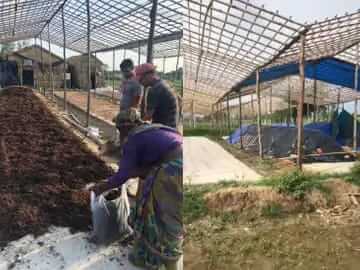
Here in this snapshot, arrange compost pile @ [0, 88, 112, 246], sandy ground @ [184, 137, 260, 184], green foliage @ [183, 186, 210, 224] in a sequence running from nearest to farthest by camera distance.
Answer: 1. compost pile @ [0, 88, 112, 246]
2. green foliage @ [183, 186, 210, 224]
3. sandy ground @ [184, 137, 260, 184]

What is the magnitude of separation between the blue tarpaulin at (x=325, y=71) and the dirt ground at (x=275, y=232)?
7.94 ft

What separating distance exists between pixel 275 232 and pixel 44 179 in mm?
1424

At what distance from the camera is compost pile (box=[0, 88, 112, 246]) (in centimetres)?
172

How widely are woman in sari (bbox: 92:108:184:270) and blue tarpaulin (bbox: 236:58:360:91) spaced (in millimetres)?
3766

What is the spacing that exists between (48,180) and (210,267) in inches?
40.1

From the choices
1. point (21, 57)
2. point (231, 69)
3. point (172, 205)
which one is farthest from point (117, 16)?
point (21, 57)

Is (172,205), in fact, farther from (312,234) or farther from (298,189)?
(298,189)

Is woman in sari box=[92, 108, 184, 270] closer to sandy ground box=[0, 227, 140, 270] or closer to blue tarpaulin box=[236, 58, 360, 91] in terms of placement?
sandy ground box=[0, 227, 140, 270]

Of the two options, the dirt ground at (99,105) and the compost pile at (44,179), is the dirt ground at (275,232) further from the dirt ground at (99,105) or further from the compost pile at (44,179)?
the dirt ground at (99,105)

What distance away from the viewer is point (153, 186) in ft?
4.61

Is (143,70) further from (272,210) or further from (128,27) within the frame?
(272,210)

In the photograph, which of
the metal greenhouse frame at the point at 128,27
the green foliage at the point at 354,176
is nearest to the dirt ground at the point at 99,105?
the metal greenhouse frame at the point at 128,27

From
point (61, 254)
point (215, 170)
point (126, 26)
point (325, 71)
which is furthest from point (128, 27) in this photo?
point (325, 71)

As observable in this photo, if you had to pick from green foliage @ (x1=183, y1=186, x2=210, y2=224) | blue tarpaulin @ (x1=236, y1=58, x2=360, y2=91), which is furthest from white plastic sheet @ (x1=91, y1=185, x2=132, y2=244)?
blue tarpaulin @ (x1=236, y1=58, x2=360, y2=91)
